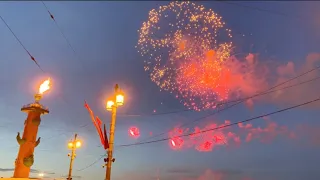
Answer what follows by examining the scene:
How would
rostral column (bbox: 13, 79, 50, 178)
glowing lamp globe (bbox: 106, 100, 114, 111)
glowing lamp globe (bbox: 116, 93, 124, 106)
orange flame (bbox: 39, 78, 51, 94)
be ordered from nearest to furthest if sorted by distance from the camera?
glowing lamp globe (bbox: 116, 93, 124, 106) → glowing lamp globe (bbox: 106, 100, 114, 111) → rostral column (bbox: 13, 79, 50, 178) → orange flame (bbox: 39, 78, 51, 94)

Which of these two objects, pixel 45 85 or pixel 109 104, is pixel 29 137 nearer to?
pixel 45 85

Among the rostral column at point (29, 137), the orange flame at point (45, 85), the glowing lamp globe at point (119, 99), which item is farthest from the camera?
the orange flame at point (45, 85)

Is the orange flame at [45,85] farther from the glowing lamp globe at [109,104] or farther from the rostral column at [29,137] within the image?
the glowing lamp globe at [109,104]

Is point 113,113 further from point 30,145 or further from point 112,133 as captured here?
point 30,145

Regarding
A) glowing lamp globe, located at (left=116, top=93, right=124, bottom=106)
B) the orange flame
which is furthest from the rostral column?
glowing lamp globe, located at (left=116, top=93, right=124, bottom=106)

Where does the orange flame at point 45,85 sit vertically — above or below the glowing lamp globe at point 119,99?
above

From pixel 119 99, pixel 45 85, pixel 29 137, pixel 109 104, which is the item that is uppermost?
pixel 45 85

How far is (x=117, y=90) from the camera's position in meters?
15.1

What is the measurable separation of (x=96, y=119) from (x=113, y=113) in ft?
4.58

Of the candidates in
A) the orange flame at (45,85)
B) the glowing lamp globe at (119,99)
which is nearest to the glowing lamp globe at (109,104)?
the glowing lamp globe at (119,99)

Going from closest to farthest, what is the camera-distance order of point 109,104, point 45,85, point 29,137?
point 109,104, point 29,137, point 45,85

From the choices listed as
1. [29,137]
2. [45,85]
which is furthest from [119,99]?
[29,137]

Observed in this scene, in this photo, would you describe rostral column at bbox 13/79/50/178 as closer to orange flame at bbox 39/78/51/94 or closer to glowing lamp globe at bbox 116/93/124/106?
orange flame at bbox 39/78/51/94

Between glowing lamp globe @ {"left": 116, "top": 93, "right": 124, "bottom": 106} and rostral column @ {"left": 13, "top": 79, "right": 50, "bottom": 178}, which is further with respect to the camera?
rostral column @ {"left": 13, "top": 79, "right": 50, "bottom": 178}
